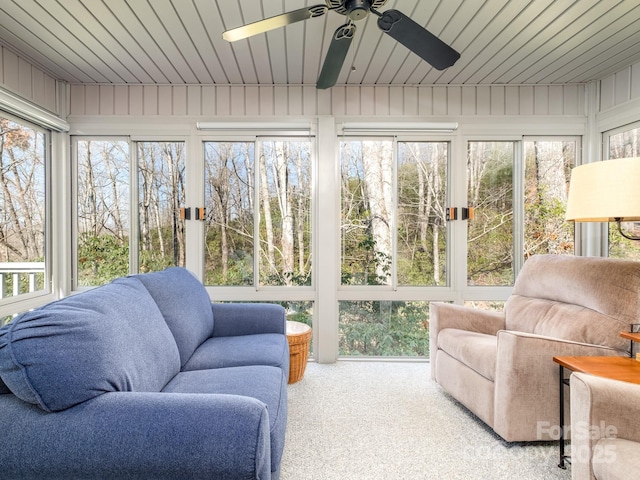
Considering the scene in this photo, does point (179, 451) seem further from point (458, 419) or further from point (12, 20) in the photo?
point (12, 20)

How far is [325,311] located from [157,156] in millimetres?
2190

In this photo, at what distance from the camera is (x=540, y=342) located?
1702 millimetres

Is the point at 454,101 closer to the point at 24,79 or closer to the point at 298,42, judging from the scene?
the point at 298,42

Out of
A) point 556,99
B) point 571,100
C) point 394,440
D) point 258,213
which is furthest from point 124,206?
point 571,100

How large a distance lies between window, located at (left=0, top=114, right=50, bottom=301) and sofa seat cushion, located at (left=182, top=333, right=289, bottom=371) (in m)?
1.80

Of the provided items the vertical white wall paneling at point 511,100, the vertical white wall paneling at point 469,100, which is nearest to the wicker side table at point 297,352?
the vertical white wall paneling at point 469,100

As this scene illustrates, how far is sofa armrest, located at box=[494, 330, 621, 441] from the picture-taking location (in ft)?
5.57

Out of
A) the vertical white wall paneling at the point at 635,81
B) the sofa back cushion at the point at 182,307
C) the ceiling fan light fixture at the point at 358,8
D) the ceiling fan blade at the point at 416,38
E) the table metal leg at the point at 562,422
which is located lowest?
the table metal leg at the point at 562,422

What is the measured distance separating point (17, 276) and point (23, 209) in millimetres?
553

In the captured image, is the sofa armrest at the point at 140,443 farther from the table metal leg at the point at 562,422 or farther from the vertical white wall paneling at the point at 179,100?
the vertical white wall paneling at the point at 179,100

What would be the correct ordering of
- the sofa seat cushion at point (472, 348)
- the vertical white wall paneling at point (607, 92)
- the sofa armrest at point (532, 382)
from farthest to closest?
the vertical white wall paneling at point (607, 92) → the sofa seat cushion at point (472, 348) → the sofa armrest at point (532, 382)

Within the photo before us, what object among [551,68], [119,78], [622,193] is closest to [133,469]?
[622,193]

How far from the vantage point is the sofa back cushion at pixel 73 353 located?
0.98 meters

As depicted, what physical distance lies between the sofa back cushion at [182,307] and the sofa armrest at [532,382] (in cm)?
176
